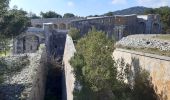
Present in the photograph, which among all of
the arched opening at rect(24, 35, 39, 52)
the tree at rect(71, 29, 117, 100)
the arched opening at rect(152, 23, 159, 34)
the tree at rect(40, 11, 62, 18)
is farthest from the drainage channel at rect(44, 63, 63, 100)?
the tree at rect(40, 11, 62, 18)

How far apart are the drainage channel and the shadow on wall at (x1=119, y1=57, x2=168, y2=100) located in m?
6.81

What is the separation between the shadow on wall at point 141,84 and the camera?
13.1 metres

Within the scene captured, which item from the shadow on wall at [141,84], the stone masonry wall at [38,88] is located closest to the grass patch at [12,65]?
the stone masonry wall at [38,88]

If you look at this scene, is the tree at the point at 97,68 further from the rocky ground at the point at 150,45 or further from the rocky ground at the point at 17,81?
the rocky ground at the point at 17,81

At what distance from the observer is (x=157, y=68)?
13039mm

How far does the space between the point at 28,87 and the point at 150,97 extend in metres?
3.93

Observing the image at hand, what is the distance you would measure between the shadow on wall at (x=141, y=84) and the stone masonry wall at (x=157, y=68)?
9cm

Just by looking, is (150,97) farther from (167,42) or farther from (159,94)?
(167,42)

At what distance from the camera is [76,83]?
1341cm

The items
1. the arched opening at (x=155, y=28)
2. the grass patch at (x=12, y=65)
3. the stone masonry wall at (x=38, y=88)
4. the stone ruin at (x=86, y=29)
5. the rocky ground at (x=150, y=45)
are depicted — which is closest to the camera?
the stone masonry wall at (x=38, y=88)

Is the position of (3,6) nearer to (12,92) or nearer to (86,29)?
(12,92)

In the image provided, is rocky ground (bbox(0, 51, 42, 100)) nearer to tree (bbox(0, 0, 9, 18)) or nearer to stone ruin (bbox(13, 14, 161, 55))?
tree (bbox(0, 0, 9, 18))

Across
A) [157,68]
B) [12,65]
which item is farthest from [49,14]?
[157,68]

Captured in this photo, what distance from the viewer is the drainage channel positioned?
21155 millimetres
